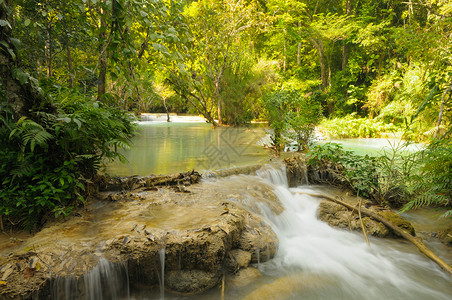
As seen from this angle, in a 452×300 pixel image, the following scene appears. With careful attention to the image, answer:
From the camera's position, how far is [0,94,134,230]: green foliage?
2576 mm

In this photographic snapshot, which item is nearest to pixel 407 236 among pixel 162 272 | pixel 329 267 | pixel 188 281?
pixel 329 267

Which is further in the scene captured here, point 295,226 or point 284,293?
point 295,226

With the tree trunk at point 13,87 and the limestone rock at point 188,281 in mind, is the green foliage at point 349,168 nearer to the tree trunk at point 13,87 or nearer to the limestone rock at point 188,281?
the limestone rock at point 188,281

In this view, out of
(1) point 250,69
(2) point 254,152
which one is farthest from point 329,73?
(2) point 254,152

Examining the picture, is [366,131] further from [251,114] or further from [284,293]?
[284,293]

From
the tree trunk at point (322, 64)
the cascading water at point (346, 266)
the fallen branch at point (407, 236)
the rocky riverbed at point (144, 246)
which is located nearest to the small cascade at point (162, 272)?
the rocky riverbed at point (144, 246)

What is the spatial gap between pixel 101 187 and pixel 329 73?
854 inches

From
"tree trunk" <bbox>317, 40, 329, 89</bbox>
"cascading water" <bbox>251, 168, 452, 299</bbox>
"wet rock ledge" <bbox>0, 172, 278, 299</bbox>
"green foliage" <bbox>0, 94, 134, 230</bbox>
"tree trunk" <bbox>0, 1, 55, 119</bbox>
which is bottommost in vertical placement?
"cascading water" <bbox>251, 168, 452, 299</bbox>

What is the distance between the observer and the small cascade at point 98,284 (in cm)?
214

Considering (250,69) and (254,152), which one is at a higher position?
(250,69)

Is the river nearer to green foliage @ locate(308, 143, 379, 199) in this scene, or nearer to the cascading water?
the cascading water

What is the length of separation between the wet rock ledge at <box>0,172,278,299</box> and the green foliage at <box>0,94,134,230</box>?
12.2 inches

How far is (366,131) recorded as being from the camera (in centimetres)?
1495

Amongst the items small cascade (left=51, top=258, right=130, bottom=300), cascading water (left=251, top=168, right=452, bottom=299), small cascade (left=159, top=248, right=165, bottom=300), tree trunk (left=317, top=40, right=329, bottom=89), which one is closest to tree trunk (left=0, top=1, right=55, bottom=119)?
small cascade (left=51, top=258, right=130, bottom=300)
